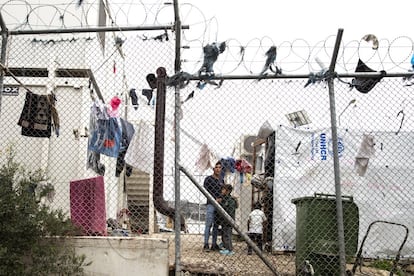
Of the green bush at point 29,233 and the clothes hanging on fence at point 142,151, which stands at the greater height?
the clothes hanging on fence at point 142,151

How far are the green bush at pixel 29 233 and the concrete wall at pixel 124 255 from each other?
0.46ft

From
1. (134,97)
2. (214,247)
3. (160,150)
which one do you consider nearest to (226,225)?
(214,247)

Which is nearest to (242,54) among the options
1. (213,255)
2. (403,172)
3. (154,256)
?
(154,256)

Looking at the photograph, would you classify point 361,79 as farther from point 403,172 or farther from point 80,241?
point 403,172

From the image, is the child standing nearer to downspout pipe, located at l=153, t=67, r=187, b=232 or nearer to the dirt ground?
the dirt ground

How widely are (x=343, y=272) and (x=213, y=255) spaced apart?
355cm

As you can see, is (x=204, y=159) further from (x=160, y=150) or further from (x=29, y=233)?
(x=29, y=233)

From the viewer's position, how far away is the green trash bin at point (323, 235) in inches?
207

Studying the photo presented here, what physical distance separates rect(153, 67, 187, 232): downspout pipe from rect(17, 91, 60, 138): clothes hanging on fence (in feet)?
5.47

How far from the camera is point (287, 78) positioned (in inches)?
188

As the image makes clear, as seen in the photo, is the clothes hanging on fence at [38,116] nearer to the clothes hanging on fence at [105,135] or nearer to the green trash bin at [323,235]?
the clothes hanging on fence at [105,135]

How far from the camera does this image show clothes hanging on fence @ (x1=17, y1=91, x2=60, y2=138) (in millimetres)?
5684

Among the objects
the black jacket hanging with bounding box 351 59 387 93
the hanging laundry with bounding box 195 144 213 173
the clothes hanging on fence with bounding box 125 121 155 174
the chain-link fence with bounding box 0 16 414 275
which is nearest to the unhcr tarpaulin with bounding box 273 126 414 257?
the chain-link fence with bounding box 0 16 414 275

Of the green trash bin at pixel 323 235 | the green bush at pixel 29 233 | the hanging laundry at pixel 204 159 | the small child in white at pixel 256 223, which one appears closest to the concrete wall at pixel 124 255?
the green bush at pixel 29 233
